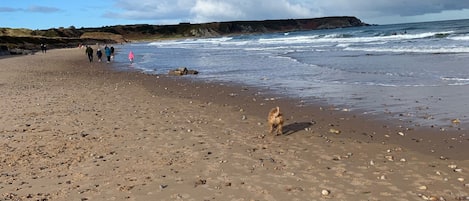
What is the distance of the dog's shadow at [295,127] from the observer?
8844 mm

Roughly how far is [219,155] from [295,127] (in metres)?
2.45

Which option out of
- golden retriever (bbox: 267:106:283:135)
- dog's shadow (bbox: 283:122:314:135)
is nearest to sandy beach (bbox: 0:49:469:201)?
dog's shadow (bbox: 283:122:314:135)

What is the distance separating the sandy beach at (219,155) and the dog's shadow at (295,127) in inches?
0.9

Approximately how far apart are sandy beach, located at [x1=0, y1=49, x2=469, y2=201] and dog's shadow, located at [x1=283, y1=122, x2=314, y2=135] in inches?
0.9

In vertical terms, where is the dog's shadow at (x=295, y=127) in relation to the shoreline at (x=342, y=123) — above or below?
below

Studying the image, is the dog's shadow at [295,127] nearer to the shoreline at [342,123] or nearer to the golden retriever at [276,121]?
the shoreline at [342,123]

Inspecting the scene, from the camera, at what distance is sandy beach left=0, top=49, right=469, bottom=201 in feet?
18.5

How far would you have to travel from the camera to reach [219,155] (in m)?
7.24

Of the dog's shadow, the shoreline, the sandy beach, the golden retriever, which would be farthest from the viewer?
the dog's shadow

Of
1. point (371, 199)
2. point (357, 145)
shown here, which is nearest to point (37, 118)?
point (357, 145)

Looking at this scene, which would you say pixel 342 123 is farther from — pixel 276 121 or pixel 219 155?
pixel 219 155

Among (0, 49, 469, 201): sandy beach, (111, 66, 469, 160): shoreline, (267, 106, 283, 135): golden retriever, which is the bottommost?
(0, 49, 469, 201): sandy beach

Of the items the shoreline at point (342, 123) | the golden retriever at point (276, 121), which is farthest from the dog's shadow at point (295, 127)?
the golden retriever at point (276, 121)

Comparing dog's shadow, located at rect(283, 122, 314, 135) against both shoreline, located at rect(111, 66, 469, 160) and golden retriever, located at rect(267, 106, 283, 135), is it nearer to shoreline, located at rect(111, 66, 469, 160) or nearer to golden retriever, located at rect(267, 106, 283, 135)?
shoreline, located at rect(111, 66, 469, 160)
